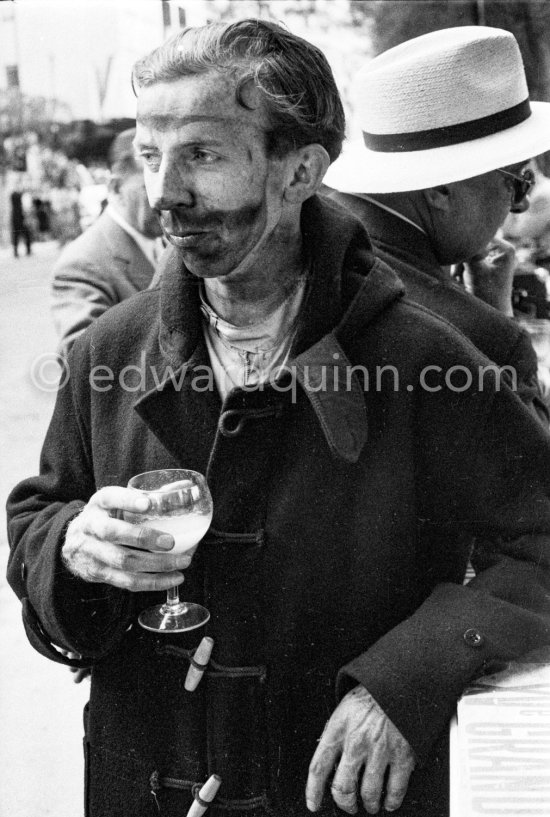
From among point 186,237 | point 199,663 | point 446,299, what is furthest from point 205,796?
point 446,299

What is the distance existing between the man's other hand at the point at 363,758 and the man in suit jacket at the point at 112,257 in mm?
2371

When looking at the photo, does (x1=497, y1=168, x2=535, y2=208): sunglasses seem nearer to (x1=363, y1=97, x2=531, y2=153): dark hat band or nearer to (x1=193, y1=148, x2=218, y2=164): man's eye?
(x1=363, y1=97, x2=531, y2=153): dark hat band

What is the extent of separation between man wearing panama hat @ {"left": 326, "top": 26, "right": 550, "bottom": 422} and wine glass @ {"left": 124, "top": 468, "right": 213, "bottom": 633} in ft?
2.79

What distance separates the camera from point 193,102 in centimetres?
142

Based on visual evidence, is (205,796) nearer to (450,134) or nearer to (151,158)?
(151,158)

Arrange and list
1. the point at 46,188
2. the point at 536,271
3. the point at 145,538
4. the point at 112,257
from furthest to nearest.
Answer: the point at 46,188 < the point at 112,257 < the point at 536,271 < the point at 145,538

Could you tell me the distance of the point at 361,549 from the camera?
1527 mm

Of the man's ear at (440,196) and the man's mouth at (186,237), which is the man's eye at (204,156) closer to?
the man's mouth at (186,237)

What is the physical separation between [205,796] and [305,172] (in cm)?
104

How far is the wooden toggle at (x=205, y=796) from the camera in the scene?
158 cm

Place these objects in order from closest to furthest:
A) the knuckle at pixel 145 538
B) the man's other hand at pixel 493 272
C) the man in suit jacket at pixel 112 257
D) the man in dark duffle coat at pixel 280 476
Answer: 1. the knuckle at pixel 145 538
2. the man in dark duffle coat at pixel 280 476
3. the man's other hand at pixel 493 272
4. the man in suit jacket at pixel 112 257

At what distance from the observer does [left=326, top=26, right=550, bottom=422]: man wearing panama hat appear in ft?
7.01

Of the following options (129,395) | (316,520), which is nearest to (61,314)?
(129,395)

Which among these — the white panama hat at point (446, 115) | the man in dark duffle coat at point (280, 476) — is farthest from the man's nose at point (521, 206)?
the man in dark duffle coat at point (280, 476)
